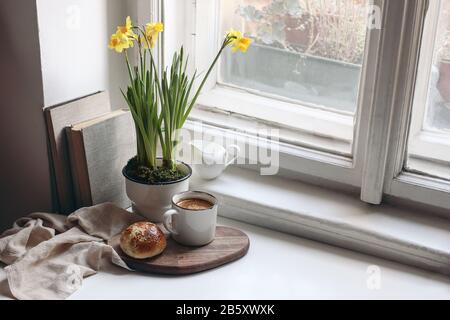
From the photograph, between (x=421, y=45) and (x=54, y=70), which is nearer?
(x=421, y=45)

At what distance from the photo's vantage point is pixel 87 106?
1.44m

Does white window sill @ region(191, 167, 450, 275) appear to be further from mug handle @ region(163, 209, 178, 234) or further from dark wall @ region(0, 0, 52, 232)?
dark wall @ region(0, 0, 52, 232)

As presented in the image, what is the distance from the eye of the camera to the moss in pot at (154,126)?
4.44 ft

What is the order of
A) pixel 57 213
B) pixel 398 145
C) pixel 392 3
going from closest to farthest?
pixel 392 3
pixel 398 145
pixel 57 213

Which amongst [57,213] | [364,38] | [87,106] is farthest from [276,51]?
[57,213]

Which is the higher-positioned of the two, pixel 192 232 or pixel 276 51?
pixel 276 51

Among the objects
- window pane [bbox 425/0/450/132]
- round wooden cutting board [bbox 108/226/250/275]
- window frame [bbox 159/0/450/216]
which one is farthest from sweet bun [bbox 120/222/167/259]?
window pane [bbox 425/0/450/132]

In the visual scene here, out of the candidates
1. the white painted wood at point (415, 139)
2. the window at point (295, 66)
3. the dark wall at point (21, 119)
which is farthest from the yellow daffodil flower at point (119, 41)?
the white painted wood at point (415, 139)

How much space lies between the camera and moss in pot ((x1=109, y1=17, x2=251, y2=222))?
4.44 feet

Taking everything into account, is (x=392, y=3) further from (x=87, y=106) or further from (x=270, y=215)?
(x=87, y=106)

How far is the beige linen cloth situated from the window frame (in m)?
0.41

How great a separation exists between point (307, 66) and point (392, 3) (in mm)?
272

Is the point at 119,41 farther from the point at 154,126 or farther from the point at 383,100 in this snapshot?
the point at 383,100

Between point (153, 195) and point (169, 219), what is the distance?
3.2 inches
